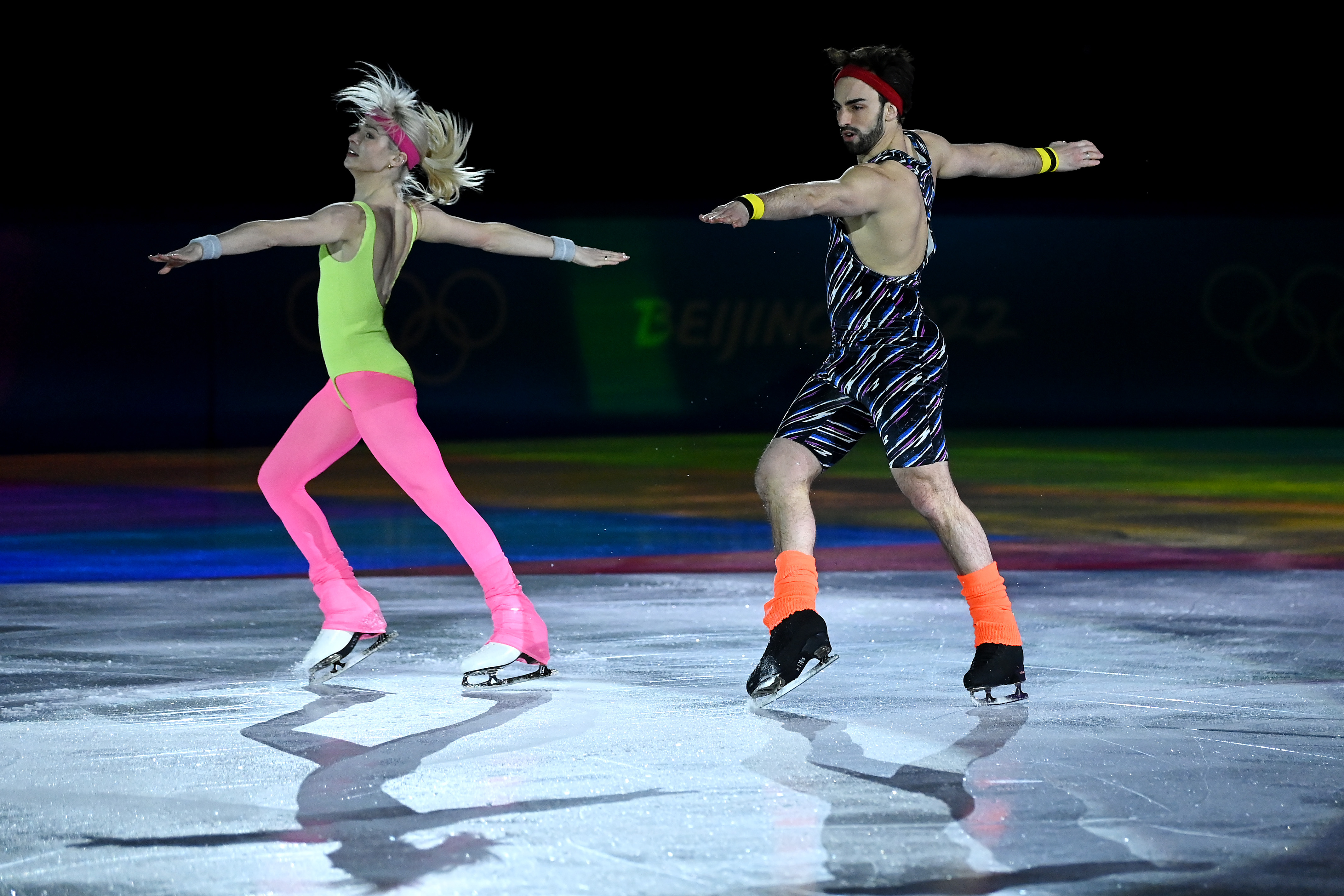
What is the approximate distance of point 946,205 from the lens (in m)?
19.4

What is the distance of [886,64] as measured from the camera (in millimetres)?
5141

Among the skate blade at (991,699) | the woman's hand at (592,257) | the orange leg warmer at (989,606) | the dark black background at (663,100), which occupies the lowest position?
the skate blade at (991,699)

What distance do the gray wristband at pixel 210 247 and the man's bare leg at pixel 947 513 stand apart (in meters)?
1.86

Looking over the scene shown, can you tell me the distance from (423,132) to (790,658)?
204cm

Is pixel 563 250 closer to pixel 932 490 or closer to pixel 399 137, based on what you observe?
pixel 399 137

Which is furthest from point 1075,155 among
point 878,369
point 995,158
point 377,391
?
point 377,391

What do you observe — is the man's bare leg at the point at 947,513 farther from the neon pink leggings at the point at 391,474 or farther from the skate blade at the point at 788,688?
the neon pink leggings at the point at 391,474

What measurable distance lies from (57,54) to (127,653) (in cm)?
1492

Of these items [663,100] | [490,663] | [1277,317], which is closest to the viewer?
[490,663]

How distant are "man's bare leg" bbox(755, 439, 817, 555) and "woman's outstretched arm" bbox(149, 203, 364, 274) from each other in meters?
1.44

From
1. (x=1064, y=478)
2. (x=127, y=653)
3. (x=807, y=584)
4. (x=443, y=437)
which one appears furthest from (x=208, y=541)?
(x=443, y=437)

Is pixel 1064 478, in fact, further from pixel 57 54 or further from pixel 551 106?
pixel 57 54

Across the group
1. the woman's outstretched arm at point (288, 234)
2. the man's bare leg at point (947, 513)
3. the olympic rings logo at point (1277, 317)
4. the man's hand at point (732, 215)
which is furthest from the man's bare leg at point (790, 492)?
the olympic rings logo at point (1277, 317)

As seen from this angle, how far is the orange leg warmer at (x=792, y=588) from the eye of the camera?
5062 mm
